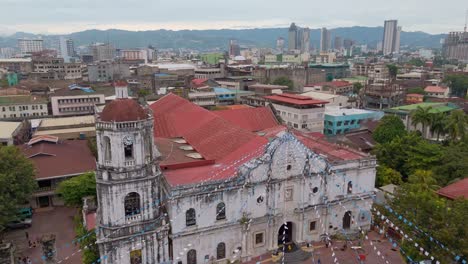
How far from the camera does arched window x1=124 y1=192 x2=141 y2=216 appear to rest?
2789 cm

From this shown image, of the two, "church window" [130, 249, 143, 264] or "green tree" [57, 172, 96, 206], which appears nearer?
"church window" [130, 249, 143, 264]

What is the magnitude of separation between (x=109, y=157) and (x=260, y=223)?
44.7ft

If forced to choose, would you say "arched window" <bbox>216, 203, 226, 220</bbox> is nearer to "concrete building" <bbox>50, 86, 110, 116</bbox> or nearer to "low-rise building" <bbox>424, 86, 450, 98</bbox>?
"concrete building" <bbox>50, 86, 110, 116</bbox>

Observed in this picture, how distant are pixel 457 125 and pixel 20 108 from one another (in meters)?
74.1

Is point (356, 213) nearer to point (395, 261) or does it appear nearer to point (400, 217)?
point (395, 261)

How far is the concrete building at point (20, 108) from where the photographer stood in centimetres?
6850

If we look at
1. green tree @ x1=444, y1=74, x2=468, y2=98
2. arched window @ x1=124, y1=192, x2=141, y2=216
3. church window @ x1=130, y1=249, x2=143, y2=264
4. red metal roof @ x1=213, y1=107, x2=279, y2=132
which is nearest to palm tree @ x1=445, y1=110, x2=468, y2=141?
red metal roof @ x1=213, y1=107, x2=279, y2=132

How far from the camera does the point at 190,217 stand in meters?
29.3

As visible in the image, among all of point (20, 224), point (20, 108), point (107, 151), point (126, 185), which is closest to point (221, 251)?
point (126, 185)

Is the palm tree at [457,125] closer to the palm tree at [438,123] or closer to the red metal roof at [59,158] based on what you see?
the palm tree at [438,123]

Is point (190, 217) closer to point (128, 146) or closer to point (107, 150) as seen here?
point (128, 146)

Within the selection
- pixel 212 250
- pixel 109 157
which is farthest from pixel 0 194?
pixel 212 250

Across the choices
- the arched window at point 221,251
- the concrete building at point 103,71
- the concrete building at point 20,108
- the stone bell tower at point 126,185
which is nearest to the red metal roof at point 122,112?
the stone bell tower at point 126,185

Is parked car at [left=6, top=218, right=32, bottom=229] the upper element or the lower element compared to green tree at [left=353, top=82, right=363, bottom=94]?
lower
